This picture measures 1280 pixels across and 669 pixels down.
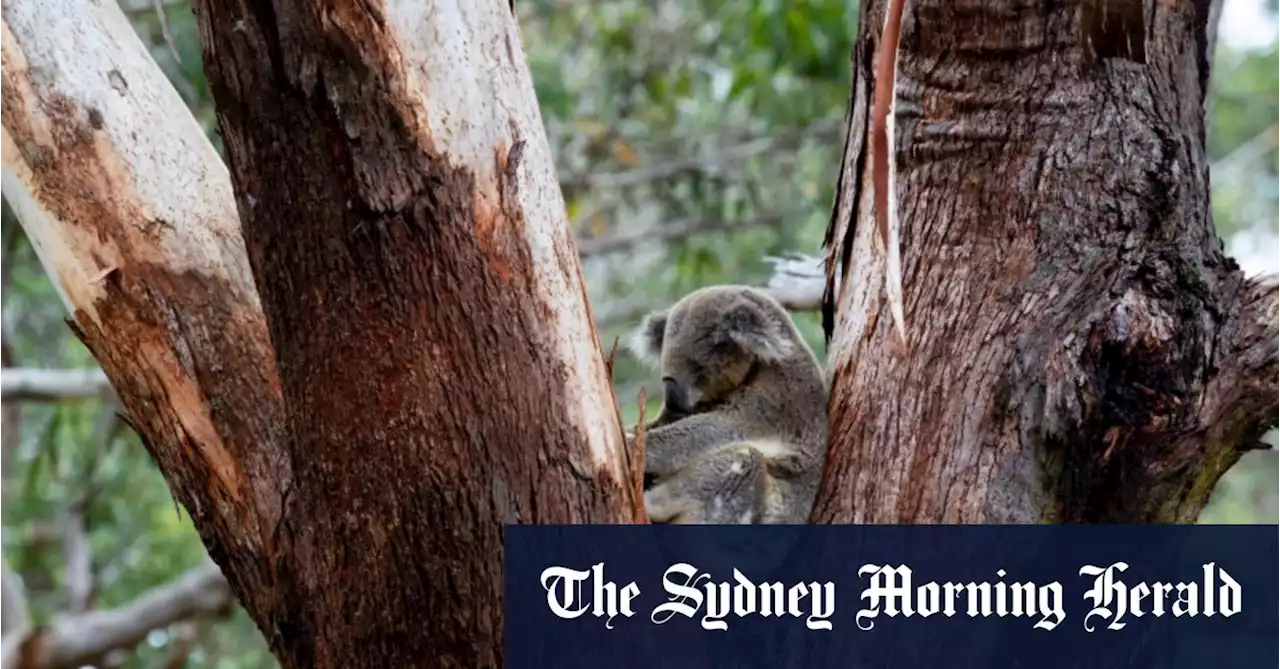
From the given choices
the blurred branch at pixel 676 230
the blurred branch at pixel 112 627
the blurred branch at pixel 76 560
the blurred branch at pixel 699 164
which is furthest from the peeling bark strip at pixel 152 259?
the blurred branch at pixel 699 164

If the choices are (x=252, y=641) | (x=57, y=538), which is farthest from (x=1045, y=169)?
(x=252, y=641)

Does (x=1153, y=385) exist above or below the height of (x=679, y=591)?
above

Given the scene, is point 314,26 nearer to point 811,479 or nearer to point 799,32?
point 811,479

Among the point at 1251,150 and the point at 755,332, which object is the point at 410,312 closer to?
the point at 755,332

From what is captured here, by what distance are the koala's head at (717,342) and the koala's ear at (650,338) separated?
112mm

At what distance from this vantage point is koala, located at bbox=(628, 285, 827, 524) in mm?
2756

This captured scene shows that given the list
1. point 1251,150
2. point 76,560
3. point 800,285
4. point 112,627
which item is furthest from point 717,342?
point 1251,150

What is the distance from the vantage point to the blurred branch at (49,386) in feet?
18.0

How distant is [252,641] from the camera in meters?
9.74

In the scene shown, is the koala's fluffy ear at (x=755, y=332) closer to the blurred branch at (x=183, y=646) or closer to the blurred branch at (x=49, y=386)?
the blurred branch at (x=49, y=386)

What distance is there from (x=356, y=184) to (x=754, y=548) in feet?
3.34

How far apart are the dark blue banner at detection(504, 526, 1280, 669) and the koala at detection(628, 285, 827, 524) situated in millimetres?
325

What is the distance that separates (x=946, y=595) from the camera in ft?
7.39

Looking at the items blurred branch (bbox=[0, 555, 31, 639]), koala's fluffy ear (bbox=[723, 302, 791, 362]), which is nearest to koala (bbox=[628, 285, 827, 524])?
koala's fluffy ear (bbox=[723, 302, 791, 362])
